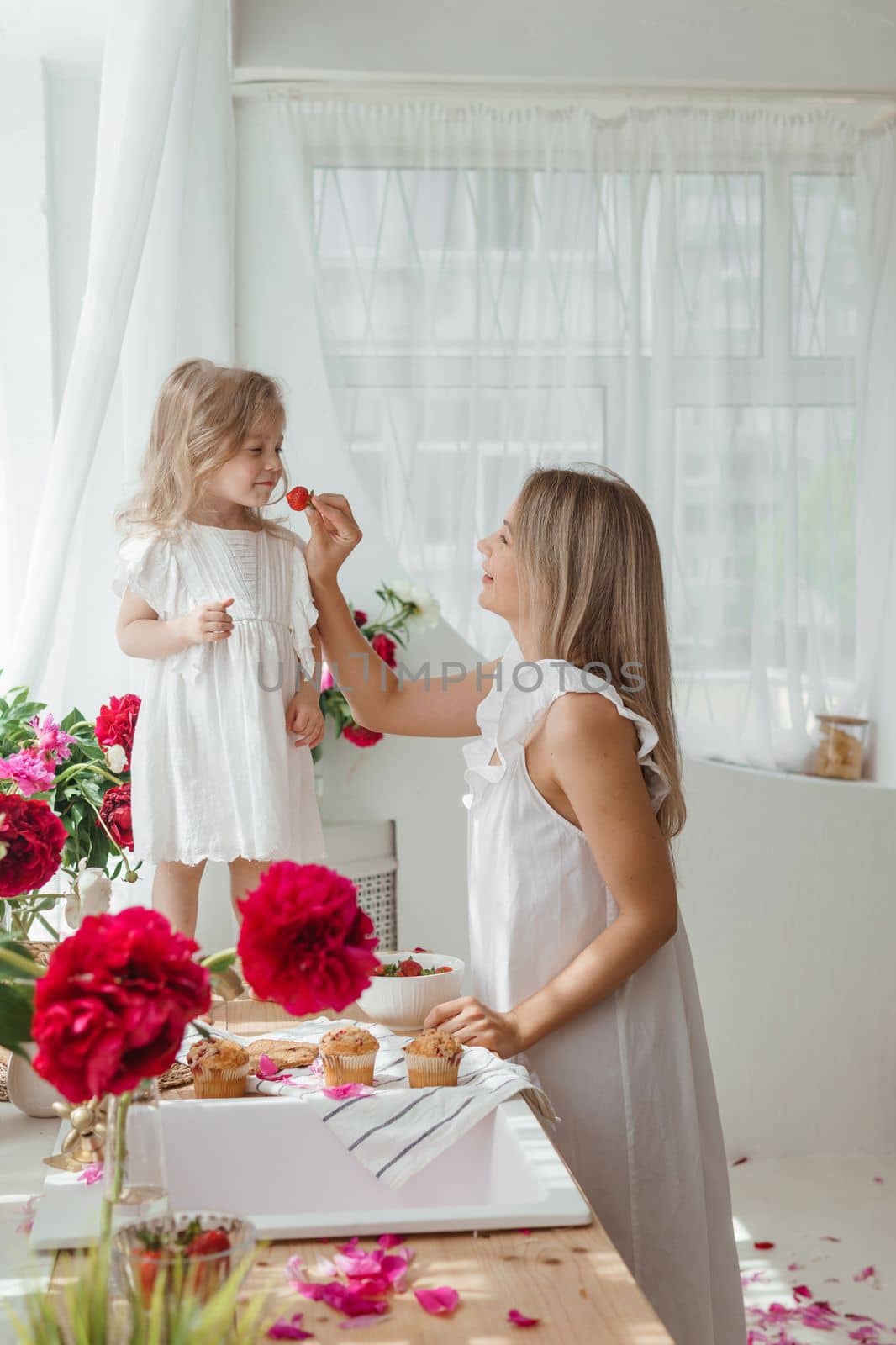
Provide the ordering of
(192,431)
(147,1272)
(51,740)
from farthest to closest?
(192,431) → (51,740) → (147,1272)

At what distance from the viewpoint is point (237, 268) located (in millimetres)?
2840

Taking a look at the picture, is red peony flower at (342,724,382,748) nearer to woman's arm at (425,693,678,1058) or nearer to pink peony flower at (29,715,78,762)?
pink peony flower at (29,715,78,762)

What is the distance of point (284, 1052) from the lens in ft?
3.88

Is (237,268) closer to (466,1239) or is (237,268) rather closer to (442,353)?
(442,353)

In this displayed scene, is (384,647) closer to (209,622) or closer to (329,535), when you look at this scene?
(329,535)

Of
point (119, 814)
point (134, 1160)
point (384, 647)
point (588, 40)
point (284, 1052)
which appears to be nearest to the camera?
point (134, 1160)

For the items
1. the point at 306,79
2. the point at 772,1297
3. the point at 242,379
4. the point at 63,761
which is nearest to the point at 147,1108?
the point at 63,761

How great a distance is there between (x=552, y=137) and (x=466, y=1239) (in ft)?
8.66

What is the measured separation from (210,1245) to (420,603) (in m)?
2.21

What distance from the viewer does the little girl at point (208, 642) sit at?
6.09 feet

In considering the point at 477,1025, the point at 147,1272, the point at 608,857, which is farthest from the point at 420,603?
the point at 147,1272

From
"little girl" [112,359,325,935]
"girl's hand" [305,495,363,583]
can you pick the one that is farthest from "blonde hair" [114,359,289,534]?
"girl's hand" [305,495,363,583]

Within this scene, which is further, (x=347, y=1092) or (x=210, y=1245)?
(x=347, y=1092)

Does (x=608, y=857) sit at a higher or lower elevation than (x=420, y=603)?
lower
